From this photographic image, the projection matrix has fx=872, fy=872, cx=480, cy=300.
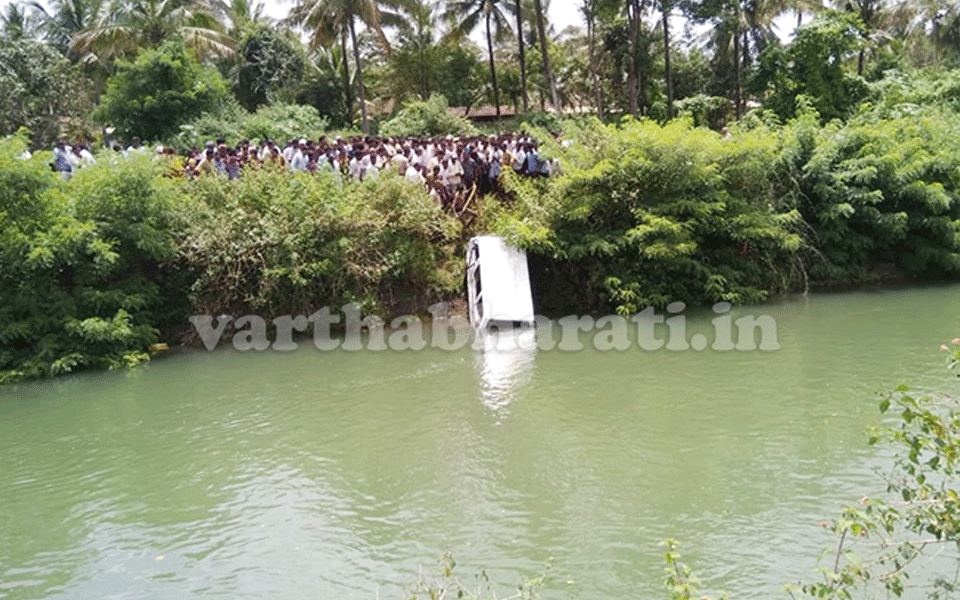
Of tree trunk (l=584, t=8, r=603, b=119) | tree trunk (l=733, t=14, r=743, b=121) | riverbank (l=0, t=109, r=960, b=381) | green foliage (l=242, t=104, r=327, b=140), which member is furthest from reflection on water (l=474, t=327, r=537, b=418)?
tree trunk (l=584, t=8, r=603, b=119)

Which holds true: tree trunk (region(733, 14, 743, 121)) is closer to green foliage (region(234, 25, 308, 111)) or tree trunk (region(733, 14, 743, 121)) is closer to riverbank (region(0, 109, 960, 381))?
riverbank (region(0, 109, 960, 381))

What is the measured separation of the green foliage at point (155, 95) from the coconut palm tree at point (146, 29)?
179 inches

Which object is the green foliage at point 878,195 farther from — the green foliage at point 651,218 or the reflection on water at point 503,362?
the reflection on water at point 503,362

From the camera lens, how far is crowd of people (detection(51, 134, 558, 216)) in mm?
16156

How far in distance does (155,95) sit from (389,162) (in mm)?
9996

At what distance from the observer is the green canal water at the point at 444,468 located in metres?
6.31

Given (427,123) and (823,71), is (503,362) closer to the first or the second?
(427,123)

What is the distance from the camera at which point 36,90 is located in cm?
2706

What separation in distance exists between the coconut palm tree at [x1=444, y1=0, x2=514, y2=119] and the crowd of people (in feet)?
61.5

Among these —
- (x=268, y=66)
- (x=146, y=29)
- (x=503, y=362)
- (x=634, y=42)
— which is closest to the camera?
(x=503, y=362)

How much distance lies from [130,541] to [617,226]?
10645mm

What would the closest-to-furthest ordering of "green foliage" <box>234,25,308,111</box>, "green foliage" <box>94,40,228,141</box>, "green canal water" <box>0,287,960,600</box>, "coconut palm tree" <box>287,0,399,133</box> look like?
"green canal water" <box>0,287,960,600</box>
"green foliage" <box>94,40,228,141</box>
"coconut palm tree" <box>287,0,399,133</box>
"green foliage" <box>234,25,308,111</box>

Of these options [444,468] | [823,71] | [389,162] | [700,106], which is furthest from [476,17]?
[444,468]

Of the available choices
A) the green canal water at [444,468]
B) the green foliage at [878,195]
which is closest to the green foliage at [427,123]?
the green foliage at [878,195]
